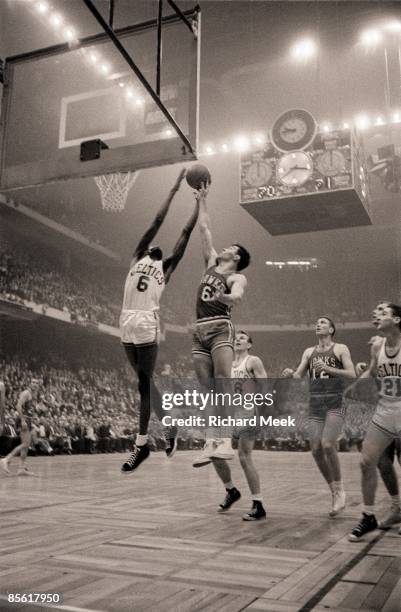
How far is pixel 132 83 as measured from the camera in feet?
19.1

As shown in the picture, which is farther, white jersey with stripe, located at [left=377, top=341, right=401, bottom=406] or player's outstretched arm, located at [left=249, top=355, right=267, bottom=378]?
player's outstretched arm, located at [left=249, top=355, right=267, bottom=378]

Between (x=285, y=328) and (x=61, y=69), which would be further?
(x=285, y=328)

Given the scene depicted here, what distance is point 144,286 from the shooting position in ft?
11.5

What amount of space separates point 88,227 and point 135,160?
1605 cm

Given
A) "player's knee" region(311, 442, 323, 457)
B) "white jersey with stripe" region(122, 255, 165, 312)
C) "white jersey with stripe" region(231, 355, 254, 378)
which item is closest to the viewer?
"white jersey with stripe" region(122, 255, 165, 312)

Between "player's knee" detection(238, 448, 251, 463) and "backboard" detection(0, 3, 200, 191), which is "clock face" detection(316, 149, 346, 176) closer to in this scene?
"backboard" detection(0, 3, 200, 191)

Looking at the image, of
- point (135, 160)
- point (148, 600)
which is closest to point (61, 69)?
point (135, 160)

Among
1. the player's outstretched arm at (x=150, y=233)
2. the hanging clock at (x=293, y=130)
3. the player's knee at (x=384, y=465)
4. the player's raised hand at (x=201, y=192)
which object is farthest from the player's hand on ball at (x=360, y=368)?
the hanging clock at (x=293, y=130)

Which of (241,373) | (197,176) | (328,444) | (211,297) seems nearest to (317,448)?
(328,444)

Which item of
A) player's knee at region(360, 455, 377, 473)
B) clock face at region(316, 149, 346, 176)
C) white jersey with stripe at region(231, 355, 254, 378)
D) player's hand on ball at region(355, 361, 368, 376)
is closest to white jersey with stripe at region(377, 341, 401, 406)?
player's knee at region(360, 455, 377, 473)

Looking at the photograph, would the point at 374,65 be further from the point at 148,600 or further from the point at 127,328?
the point at 148,600

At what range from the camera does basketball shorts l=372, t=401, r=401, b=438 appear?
3.78 metres

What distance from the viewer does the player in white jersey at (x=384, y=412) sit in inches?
150

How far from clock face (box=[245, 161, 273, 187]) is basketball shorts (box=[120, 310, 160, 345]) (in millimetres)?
7921
